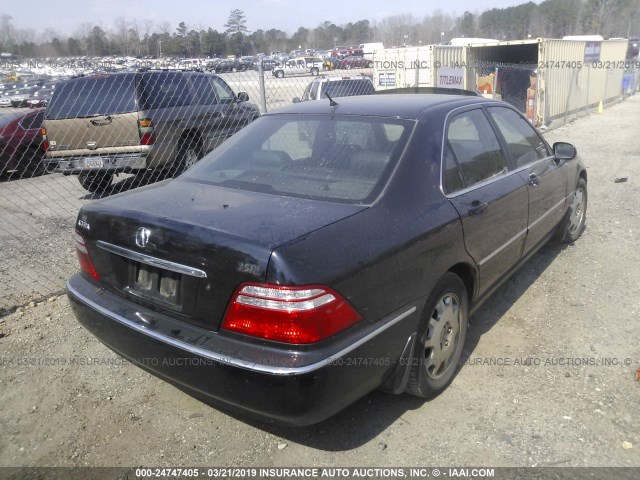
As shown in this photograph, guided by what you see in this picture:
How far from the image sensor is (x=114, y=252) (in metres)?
2.73

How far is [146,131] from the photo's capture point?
24.6 feet

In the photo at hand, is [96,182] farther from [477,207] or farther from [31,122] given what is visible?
[477,207]

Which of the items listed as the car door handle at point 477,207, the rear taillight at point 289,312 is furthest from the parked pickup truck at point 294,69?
the rear taillight at point 289,312

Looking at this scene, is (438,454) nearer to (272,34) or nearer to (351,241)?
(351,241)

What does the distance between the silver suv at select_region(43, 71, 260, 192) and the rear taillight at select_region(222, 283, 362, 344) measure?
589 centimetres

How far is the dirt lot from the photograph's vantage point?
8.82 ft

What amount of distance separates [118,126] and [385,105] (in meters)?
5.30

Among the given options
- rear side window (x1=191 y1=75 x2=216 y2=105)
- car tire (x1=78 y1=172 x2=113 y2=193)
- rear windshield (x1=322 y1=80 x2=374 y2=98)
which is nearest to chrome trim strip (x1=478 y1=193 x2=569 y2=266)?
rear side window (x1=191 y1=75 x2=216 y2=105)

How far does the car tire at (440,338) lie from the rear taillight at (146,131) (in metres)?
5.74

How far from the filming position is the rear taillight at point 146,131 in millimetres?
7484

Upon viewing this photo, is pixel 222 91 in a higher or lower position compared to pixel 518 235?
higher

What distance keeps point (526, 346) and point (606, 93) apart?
22.2m

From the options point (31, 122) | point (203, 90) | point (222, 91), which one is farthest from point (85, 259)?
point (31, 122)

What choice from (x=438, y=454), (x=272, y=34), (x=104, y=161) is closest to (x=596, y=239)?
(x=438, y=454)
